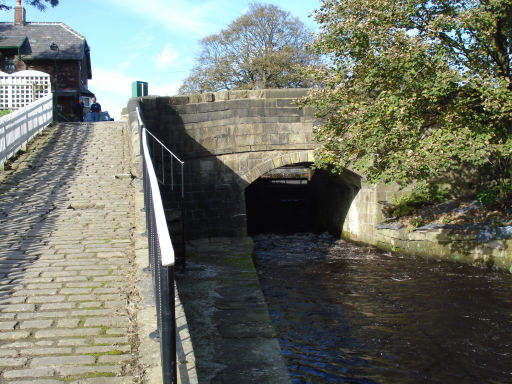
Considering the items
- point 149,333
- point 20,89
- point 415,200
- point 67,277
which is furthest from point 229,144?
point 20,89

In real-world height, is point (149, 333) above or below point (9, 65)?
below

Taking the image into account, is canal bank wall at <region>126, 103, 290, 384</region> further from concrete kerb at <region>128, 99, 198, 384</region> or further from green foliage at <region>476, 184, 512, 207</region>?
green foliage at <region>476, 184, 512, 207</region>

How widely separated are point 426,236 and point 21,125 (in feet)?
31.0

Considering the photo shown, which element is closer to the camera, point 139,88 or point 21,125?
point 21,125

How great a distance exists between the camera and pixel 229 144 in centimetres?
1280

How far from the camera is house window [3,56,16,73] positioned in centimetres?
2889

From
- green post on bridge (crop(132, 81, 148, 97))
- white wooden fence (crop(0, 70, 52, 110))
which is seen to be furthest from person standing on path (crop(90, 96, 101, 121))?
green post on bridge (crop(132, 81, 148, 97))

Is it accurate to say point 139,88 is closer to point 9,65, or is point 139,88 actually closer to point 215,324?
point 215,324

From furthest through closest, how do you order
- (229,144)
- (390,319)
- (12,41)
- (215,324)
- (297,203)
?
(12,41) < (297,203) < (229,144) < (390,319) < (215,324)

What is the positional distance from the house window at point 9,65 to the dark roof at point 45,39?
70 cm

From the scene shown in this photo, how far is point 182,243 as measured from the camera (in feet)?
31.8

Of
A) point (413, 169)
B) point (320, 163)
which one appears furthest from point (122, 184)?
point (413, 169)

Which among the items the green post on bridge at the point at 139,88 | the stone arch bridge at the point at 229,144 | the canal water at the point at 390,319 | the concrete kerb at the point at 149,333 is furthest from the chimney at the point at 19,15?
the concrete kerb at the point at 149,333

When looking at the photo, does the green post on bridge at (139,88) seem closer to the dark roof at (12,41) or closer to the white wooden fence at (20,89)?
the white wooden fence at (20,89)
